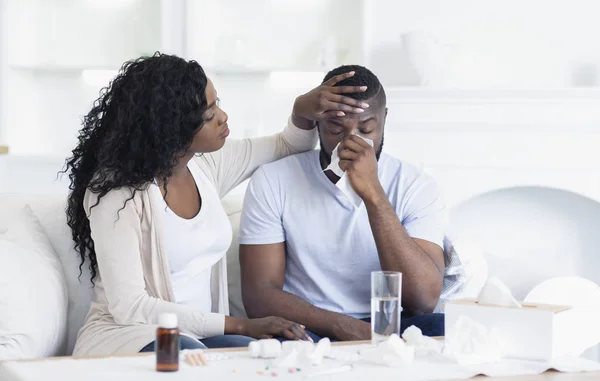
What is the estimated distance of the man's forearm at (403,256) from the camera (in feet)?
7.56

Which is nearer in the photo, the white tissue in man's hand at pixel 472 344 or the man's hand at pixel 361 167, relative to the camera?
the white tissue in man's hand at pixel 472 344

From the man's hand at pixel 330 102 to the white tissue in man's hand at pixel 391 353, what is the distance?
91cm

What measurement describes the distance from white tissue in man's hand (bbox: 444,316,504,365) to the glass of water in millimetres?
110

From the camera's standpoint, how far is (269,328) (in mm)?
2047

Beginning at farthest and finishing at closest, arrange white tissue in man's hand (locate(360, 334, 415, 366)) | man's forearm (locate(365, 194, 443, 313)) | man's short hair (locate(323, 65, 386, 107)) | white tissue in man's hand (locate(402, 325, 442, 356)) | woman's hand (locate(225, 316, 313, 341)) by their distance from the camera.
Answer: man's short hair (locate(323, 65, 386, 107)) → man's forearm (locate(365, 194, 443, 313)) → woman's hand (locate(225, 316, 313, 341)) → white tissue in man's hand (locate(402, 325, 442, 356)) → white tissue in man's hand (locate(360, 334, 415, 366))

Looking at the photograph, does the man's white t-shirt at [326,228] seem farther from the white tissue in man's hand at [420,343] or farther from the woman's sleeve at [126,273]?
the white tissue in man's hand at [420,343]

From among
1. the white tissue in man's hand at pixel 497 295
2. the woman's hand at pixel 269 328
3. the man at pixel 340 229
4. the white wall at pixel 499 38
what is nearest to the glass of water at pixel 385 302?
the white tissue in man's hand at pixel 497 295

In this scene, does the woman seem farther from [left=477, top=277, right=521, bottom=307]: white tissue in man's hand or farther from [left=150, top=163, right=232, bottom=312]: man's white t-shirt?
[left=477, top=277, right=521, bottom=307]: white tissue in man's hand

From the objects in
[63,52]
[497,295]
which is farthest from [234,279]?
[63,52]

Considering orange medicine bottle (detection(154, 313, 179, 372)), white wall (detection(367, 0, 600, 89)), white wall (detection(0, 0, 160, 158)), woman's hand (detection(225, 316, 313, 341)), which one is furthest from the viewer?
white wall (detection(0, 0, 160, 158))

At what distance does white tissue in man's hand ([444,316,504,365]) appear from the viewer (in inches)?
63.2

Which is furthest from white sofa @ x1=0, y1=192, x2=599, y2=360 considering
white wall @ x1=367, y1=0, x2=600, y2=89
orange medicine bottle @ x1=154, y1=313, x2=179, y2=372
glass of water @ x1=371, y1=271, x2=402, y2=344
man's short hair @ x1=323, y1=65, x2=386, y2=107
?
white wall @ x1=367, y1=0, x2=600, y2=89

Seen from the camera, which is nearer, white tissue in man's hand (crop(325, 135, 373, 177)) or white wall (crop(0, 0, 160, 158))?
white tissue in man's hand (crop(325, 135, 373, 177))

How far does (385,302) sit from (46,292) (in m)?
0.94
